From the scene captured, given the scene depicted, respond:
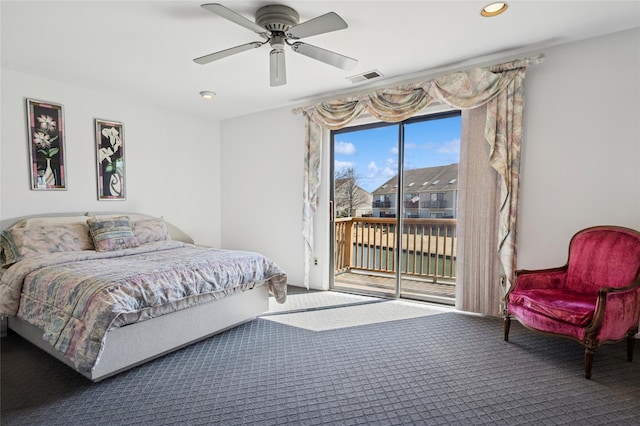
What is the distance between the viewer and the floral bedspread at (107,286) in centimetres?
191

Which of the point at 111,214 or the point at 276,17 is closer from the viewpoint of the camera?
the point at 276,17

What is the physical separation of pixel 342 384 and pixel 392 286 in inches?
96.0

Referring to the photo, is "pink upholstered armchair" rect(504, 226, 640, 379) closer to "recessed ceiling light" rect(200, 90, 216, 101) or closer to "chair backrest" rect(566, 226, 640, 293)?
"chair backrest" rect(566, 226, 640, 293)

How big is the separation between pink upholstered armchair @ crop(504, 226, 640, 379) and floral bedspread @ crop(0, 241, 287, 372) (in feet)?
6.93

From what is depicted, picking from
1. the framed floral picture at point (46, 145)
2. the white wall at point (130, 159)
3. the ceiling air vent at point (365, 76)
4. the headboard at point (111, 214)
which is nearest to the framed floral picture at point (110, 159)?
the white wall at point (130, 159)

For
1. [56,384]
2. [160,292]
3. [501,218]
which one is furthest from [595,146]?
[56,384]

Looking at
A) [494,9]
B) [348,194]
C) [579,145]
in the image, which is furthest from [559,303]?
[348,194]

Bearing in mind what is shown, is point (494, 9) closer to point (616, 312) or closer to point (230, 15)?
point (230, 15)

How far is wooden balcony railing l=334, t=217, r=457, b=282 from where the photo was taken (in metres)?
4.14

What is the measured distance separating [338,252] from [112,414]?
3417mm

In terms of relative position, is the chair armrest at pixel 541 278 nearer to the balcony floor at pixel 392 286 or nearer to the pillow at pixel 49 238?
the balcony floor at pixel 392 286

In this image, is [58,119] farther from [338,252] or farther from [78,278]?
[338,252]

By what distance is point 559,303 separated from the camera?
2.21 m

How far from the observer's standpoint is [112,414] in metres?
1.72
